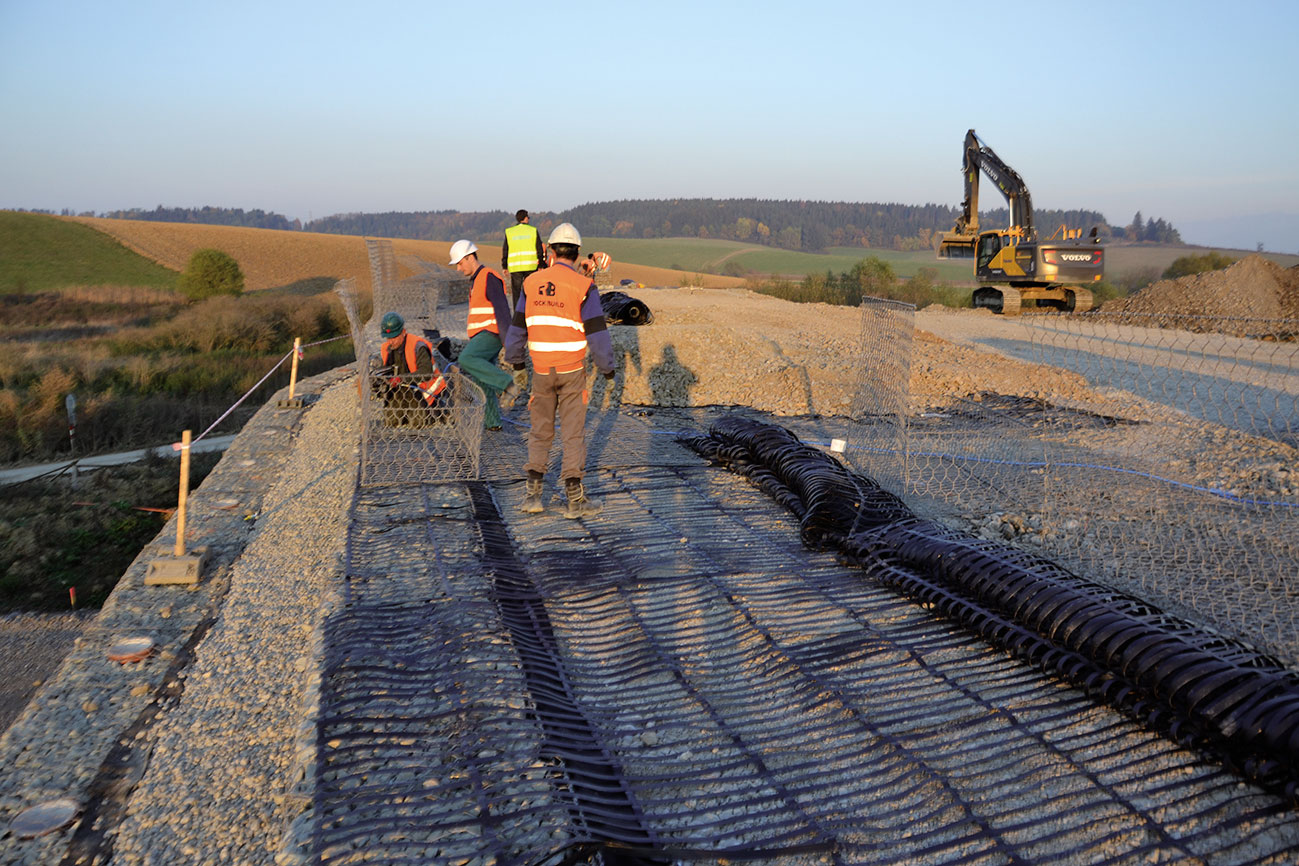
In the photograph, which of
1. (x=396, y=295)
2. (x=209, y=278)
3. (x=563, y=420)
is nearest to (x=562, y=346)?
(x=563, y=420)

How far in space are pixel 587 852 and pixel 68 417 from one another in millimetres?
21274

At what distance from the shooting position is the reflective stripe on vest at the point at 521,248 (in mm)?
10484

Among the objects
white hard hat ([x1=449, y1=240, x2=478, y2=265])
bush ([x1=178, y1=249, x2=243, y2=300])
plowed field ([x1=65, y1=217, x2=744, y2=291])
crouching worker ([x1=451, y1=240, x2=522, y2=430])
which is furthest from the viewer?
plowed field ([x1=65, y1=217, x2=744, y2=291])

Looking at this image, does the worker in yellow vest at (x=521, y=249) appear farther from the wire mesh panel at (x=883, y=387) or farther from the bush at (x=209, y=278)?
the bush at (x=209, y=278)

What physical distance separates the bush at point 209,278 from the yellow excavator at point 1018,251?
3782cm

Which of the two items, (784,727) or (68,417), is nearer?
(784,727)

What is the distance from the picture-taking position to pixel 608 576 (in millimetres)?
5035

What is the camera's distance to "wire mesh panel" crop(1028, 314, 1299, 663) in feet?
16.6

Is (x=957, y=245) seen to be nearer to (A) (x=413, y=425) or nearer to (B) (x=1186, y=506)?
(B) (x=1186, y=506)

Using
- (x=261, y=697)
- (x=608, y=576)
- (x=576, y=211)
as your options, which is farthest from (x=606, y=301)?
(x=576, y=211)

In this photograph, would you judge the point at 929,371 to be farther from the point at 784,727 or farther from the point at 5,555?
the point at 5,555

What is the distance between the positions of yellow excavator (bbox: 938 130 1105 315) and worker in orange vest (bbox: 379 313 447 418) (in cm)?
1565

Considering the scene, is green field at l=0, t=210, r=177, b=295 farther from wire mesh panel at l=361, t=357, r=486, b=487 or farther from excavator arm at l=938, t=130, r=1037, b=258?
wire mesh panel at l=361, t=357, r=486, b=487

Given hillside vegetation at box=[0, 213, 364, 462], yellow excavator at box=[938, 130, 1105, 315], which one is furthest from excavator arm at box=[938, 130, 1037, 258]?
hillside vegetation at box=[0, 213, 364, 462]
